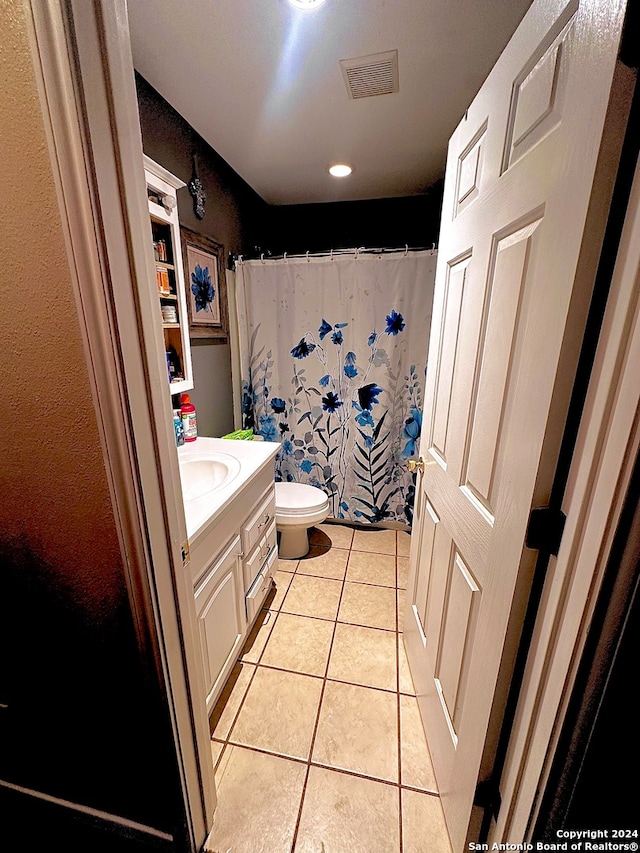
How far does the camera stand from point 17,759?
37.9 inches

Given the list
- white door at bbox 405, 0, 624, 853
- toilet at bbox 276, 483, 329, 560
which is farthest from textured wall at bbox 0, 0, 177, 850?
toilet at bbox 276, 483, 329, 560

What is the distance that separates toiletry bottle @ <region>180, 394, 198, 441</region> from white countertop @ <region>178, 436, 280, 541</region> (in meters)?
0.04

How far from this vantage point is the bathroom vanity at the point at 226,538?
1.07 meters

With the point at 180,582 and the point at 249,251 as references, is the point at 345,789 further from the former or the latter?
the point at 249,251

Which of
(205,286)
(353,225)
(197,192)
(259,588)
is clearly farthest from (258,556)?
(353,225)

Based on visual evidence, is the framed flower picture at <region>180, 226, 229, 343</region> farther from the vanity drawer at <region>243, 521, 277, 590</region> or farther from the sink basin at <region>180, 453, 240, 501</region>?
the vanity drawer at <region>243, 521, 277, 590</region>

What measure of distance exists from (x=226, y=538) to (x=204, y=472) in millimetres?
397

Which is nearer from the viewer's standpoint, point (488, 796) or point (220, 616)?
point (488, 796)

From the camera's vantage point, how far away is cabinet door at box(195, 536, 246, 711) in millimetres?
1104

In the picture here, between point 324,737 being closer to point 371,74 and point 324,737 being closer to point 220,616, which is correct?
point 220,616

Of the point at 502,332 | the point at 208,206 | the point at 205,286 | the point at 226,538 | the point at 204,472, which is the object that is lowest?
the point at 226,538

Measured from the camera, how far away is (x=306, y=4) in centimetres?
107

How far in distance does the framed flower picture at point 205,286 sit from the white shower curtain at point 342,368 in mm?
228

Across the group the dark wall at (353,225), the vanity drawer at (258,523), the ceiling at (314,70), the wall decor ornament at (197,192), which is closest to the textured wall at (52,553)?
the vanity drawer at (258,523)
